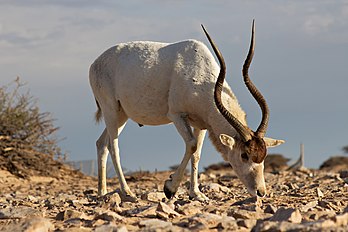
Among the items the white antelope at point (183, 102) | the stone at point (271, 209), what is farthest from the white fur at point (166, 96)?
the stone at point (271, 209)

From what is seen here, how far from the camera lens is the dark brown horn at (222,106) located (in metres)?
10.1

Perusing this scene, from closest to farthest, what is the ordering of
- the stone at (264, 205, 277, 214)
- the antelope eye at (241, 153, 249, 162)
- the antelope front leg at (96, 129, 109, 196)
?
the stone at (264, 205, 277, 214) < the antelope eye at (241, 153, 249, 162) < the antelope front leg at (96, 129, 109, 196)

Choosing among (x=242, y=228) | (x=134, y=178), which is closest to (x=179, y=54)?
(x=242, y=228)

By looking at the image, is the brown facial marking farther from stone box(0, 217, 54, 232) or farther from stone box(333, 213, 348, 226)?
stone box(333, 213, 348, 226)

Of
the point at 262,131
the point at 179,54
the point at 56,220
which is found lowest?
the point at 56,220

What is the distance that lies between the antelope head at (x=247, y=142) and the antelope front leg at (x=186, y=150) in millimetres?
542

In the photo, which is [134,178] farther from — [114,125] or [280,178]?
[114,125]

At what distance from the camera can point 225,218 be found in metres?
6.46

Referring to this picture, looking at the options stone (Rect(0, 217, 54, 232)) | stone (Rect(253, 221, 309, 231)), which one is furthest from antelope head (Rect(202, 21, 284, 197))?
stone (Rect(253, 221, 309, 231))

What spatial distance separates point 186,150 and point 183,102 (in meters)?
0.71

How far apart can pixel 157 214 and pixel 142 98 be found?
479 cm

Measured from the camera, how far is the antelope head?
32.7ft

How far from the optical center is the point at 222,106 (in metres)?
10.2

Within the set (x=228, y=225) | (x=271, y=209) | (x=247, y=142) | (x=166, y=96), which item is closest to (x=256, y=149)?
(x=247, y=142)
